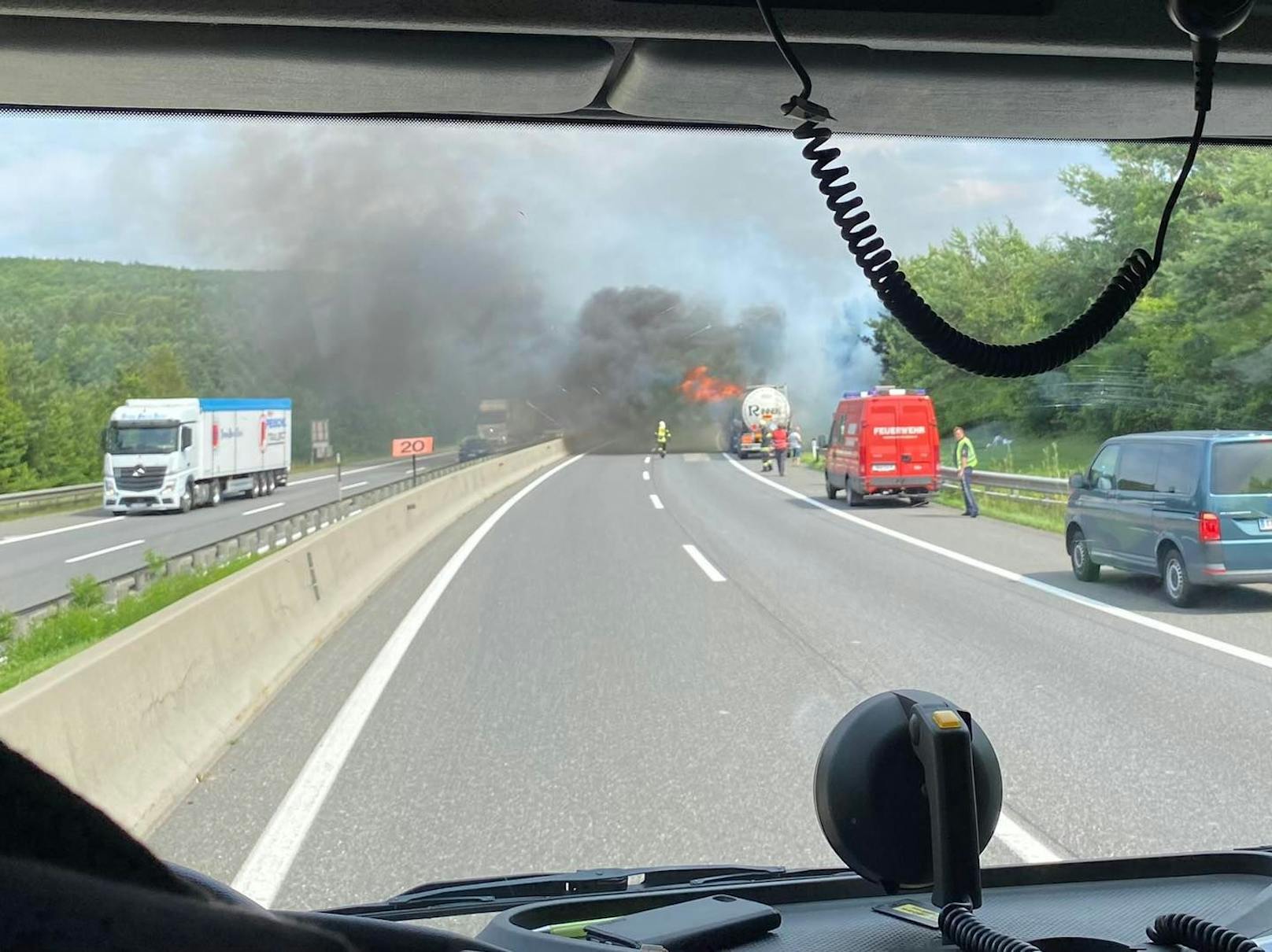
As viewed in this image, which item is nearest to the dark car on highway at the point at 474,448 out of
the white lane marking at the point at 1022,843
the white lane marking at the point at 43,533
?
the white lane marking at the point at 43,533

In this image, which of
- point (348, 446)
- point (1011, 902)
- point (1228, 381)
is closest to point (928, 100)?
point (1011, 902)

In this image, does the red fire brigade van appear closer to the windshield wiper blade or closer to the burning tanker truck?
the burning tanker truck

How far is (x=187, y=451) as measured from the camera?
29.3 m

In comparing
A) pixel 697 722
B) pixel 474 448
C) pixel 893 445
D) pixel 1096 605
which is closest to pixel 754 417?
pixel 474 448

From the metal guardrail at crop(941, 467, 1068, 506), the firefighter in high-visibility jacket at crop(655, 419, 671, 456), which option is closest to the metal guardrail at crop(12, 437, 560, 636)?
the metal guardrail at crop(941, 467, 1068, 506)

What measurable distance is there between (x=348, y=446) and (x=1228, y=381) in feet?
77.0

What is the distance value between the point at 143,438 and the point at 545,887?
26.9 meters

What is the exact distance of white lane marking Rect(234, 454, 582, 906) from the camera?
5008 millimetres

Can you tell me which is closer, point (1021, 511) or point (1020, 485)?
point (1020, 485)

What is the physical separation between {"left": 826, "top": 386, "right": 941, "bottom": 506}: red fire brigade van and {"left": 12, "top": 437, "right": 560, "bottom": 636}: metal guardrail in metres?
9.09

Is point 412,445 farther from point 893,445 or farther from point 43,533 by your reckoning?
Answer: point 893,445

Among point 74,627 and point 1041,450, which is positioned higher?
point 1041,450

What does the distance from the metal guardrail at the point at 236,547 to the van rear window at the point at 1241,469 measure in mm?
9018

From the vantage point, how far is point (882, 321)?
6.63 meters
